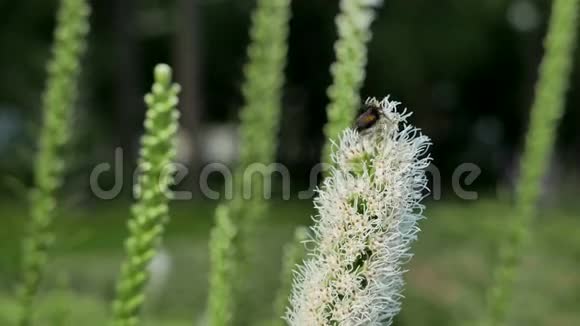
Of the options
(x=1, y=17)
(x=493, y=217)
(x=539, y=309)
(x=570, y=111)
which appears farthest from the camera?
(x=570, y=111)

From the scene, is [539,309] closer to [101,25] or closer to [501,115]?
[101,25]

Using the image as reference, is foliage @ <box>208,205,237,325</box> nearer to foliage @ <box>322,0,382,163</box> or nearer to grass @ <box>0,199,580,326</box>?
foliage @ <box>322,0,382,163</box>

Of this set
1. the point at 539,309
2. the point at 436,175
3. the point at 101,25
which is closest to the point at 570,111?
the point at 101,25

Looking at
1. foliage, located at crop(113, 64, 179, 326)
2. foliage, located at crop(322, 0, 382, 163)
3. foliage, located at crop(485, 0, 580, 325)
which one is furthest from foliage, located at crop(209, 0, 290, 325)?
foliage, located at crop(113, 64, 179, 326)

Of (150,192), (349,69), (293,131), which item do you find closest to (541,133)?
(349,69)

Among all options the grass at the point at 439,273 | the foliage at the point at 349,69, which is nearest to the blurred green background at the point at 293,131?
the grass at the point at 439,273

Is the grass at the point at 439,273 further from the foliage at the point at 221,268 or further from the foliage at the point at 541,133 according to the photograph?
the foliage at the point at 221,268

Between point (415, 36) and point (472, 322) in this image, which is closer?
point (472, 322)
